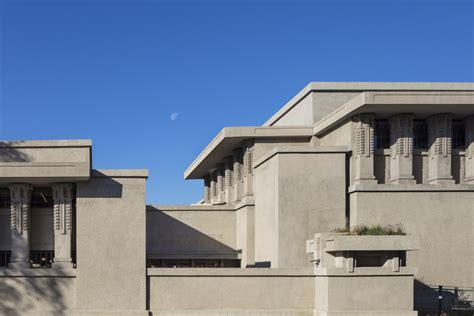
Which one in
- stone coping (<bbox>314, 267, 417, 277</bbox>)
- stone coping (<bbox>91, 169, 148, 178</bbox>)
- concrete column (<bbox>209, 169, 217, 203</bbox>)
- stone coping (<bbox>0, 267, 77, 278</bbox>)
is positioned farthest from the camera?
concrete column (<bbox>209, 169, 217, 203</bbox>)

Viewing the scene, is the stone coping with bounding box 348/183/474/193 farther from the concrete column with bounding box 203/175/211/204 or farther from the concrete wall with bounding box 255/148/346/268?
the concrete column with bounding box 203/175/211/204

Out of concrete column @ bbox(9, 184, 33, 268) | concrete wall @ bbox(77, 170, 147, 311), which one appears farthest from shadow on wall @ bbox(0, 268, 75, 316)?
concrete column @ bbox(9, 184, 33, 268)

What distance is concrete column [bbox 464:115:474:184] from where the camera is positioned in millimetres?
30828

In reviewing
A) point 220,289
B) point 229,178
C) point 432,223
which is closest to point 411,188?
point 432,223

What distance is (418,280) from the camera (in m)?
29.4

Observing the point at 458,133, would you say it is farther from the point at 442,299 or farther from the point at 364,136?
the point at 442,299

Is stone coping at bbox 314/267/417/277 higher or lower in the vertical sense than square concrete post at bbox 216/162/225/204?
lower

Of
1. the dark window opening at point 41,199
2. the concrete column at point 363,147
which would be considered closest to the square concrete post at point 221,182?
the concrete column at point 363,147

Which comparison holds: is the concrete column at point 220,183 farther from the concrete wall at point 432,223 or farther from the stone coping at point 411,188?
the concrete wall at point 432,223

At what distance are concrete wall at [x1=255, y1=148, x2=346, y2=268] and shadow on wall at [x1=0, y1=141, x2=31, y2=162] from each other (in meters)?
12.5

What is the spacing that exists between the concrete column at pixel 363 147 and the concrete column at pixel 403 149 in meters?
1.30

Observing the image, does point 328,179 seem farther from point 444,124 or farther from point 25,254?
point 25,254

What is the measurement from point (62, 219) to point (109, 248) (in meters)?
2.85

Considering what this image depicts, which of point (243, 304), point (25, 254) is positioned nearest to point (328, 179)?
point (243, 304)
